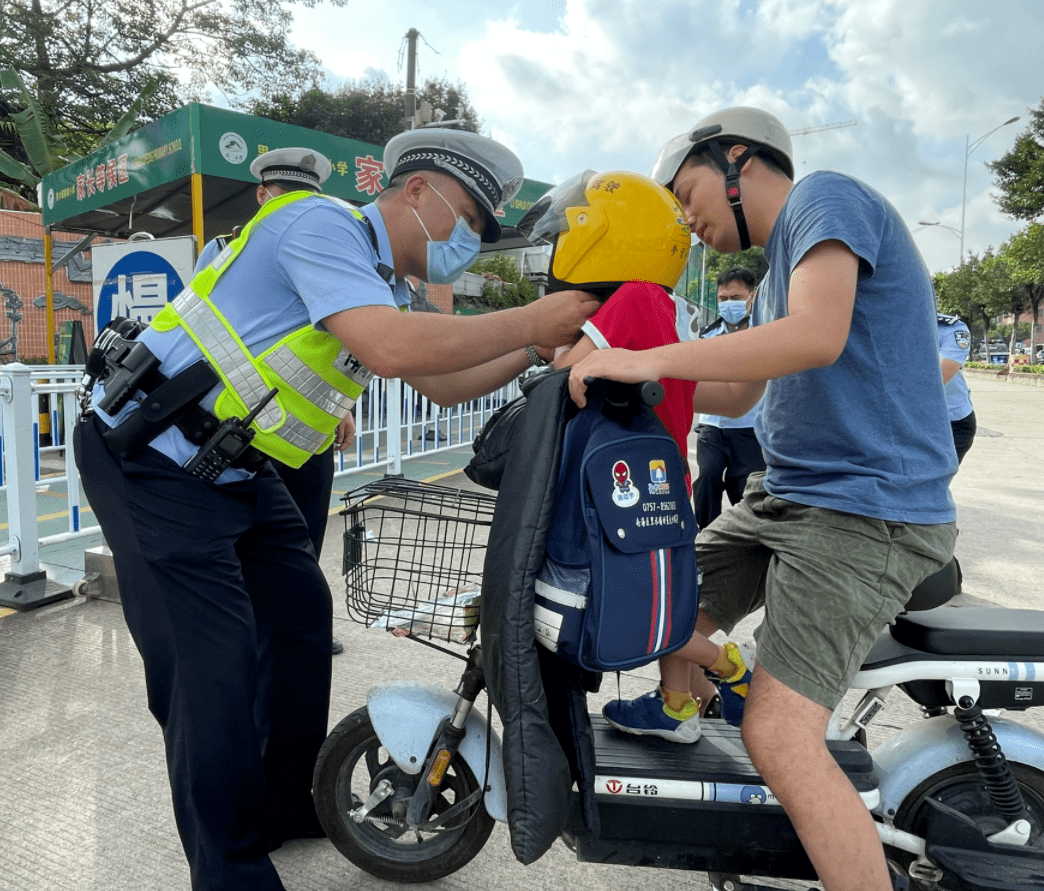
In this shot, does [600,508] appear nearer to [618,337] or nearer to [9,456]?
[618,337]

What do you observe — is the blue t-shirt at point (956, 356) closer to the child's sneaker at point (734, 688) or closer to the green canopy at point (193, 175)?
the green canopy at point (193, 175)

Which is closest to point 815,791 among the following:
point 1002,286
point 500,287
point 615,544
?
point 615,544

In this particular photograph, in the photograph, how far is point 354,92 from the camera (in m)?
30.0

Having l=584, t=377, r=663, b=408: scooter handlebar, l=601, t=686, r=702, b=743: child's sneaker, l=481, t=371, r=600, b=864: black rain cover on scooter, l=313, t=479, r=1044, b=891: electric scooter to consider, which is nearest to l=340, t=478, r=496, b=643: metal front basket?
l=313, t=479, r=1044, b=891: electric scooter

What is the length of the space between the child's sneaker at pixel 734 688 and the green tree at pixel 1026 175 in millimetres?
32875

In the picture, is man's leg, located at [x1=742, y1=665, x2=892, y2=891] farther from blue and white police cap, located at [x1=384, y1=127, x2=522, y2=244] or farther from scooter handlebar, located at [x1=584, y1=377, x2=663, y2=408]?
blue and white police cap, located at [x1=384, y1=127, x2=522, y2=244]

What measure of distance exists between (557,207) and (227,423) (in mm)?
872

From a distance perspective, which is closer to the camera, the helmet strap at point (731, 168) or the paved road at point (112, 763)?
the helmet strap at point (731, 168)

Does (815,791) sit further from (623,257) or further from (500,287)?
(500,287)

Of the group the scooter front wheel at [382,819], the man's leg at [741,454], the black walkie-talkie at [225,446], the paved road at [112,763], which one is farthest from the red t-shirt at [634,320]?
the man's leg at [741,454]

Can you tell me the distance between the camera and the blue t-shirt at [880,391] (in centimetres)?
161

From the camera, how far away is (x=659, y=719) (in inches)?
77.2

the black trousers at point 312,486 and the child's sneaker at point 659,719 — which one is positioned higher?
the black trousers at point 312,486

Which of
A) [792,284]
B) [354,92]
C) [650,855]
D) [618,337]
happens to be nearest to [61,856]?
[650,855]
